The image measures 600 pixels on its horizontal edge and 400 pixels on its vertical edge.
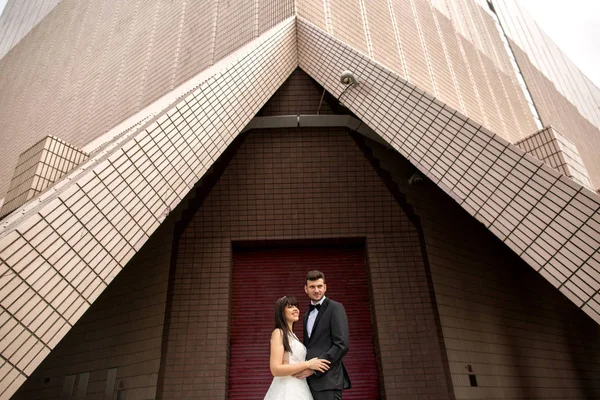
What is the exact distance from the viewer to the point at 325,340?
2502mm

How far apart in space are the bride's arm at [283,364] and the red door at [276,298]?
3559 millimetres

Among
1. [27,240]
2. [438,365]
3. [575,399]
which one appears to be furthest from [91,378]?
[575,399]

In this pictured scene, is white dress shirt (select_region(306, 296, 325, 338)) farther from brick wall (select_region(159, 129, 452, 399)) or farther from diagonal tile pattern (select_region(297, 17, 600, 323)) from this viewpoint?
brick wall (select_region(159, 129, 452, 399))

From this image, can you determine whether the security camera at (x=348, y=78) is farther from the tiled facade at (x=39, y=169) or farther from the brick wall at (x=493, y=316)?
the tiled facade at (x=39, y=169)

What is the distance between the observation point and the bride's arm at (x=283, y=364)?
7.64 ft

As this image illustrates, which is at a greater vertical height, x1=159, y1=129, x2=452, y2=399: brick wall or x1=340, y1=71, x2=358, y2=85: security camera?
x1=340, y1=71, x2=358, y2=85: security camera

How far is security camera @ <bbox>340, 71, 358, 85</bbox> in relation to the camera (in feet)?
15.9

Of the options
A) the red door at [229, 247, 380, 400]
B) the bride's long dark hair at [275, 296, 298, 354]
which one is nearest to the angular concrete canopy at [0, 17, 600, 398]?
the bride's long dark hair at [275, 296, 298, 354]

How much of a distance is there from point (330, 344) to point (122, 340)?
4482mm

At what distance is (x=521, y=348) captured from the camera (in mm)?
6281

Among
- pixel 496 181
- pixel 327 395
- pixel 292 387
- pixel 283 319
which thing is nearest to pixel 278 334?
pixel 283 319

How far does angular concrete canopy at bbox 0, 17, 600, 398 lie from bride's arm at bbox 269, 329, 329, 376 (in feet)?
4.49

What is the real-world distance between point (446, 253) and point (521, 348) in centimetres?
192

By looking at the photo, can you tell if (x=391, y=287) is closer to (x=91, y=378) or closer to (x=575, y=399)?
(x=575, y=399)
